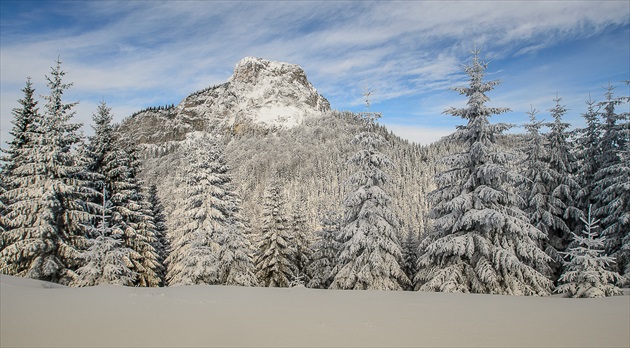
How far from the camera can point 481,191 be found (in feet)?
50.0

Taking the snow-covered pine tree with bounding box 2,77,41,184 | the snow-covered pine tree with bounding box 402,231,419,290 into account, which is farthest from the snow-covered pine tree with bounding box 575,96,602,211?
the snow-covered pine tree with bounding box 2,77,41,184

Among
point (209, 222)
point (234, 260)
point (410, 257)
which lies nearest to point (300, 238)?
point (234, 260)

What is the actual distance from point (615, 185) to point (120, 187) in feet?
88.5

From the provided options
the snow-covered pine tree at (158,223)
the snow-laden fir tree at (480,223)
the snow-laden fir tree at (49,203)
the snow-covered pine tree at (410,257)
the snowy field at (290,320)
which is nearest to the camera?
the snowy field at (290,320)

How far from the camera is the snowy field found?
214 inches

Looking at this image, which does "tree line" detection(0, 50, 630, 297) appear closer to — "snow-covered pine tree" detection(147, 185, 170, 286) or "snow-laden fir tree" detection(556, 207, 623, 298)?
"snow-laden fir tree" detection(556, 207, 623, 298)

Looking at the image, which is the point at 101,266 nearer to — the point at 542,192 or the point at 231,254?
the point at 231,254

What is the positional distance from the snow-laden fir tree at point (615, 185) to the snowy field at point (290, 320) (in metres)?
12.7

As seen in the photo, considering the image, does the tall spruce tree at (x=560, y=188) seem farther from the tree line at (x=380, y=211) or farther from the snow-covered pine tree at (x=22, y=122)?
the snow-covered pine tree at (x=22, y=122)

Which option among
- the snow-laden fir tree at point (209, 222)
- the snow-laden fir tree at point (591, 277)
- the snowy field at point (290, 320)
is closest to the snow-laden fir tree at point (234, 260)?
the snow-laden fir tree at point (209, 222)

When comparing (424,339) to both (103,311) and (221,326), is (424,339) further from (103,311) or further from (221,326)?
(103,311)

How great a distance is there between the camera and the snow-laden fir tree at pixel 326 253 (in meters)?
27.7

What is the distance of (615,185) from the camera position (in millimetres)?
19250

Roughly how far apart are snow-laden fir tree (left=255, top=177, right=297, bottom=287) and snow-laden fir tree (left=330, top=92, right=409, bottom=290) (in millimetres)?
9493
